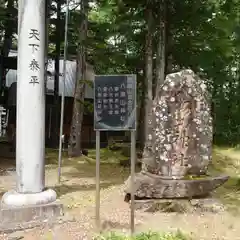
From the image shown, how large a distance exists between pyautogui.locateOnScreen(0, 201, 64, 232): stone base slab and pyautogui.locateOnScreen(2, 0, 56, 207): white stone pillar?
119mm

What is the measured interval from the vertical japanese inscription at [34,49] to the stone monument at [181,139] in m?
2.23

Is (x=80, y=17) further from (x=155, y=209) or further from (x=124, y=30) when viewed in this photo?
(x=155, y=209)

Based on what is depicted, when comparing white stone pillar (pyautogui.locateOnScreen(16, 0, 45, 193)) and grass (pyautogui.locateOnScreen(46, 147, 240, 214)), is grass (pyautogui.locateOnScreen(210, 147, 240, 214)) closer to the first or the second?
grass (pyautogui.locateOnScreen(46, 147, 240, 214))

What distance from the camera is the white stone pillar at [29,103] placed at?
596 centimetres

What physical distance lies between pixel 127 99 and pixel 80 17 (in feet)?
28.6

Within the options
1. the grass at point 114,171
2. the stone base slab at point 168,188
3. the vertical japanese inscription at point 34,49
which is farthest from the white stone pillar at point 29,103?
the grass at point 114,171

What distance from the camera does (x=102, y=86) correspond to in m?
5.46

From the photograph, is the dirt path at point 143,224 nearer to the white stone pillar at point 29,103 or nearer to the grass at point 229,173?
the white stone pillar at point 29,103

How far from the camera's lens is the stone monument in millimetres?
6914

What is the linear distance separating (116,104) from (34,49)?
163cm

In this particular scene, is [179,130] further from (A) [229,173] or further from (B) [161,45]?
(B) [161,45]

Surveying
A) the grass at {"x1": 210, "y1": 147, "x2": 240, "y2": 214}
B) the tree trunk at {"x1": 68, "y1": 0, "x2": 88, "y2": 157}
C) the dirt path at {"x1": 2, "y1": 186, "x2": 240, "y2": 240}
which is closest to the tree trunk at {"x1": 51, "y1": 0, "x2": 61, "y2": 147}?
the tree trunk at {"x1": 68, "y1": 0, "x2": 88, "y2": 157}

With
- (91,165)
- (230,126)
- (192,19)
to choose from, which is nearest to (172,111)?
(91,165)

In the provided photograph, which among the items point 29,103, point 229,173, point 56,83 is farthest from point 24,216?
point 56,83
